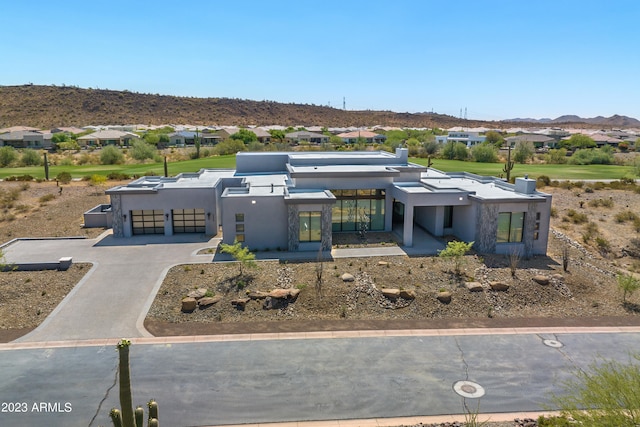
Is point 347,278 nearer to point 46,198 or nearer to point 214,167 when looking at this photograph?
point 46,198

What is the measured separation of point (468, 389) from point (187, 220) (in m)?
23.0

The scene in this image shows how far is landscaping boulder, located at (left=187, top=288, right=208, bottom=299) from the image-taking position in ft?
68.3

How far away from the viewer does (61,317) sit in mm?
19250

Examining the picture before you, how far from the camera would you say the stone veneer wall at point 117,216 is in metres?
30.7

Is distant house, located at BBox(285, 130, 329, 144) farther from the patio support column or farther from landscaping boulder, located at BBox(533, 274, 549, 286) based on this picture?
landscaping boulder, located at BBox(533, 274, 549, 286)

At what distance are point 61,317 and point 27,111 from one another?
5214 inches

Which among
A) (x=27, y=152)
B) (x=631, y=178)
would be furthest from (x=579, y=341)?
(x=27, y=152)

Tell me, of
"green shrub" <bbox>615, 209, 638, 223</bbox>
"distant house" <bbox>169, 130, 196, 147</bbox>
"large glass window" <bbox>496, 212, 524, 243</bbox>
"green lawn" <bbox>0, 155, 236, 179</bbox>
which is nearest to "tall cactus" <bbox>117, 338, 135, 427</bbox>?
"large glass window" <bbox>496, 212, 524, 243</bbox>

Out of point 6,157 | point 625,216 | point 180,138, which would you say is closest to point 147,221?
point 625,216

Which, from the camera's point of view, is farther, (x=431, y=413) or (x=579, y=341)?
(x=579, y=341)

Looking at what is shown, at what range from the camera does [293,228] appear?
27.6 meters

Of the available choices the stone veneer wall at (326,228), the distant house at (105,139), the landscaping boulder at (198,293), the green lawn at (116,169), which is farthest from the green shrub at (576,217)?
the distant house at (105,139)

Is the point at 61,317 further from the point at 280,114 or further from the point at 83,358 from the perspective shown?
the point at 280,114

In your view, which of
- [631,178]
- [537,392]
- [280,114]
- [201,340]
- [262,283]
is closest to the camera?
[537,392]
